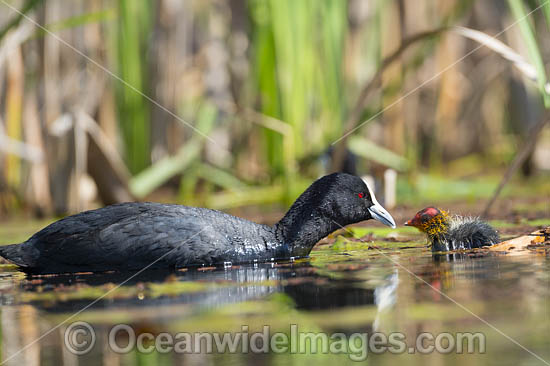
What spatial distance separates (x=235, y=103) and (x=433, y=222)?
13.1 feet

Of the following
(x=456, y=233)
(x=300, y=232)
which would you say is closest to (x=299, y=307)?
(x=300, y=232)

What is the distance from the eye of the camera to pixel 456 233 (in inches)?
186

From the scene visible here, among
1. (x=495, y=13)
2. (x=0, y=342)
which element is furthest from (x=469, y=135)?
(x=0, y=342)

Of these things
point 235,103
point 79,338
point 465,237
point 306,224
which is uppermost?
point 235,103

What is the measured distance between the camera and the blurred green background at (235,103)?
276 inches

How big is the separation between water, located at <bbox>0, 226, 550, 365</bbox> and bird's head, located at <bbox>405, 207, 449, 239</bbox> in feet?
0.95

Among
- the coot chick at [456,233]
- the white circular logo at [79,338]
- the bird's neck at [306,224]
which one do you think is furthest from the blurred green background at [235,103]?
the white circular logo at [79,338]

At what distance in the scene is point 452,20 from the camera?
782cm

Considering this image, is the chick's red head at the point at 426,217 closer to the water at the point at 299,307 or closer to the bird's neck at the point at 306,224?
the water at the point at 299,307

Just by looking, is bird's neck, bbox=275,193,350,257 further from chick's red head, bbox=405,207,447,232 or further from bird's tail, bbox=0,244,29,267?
bird's tail, bbox=0,244,29,267

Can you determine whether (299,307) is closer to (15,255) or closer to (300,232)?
(300,232)

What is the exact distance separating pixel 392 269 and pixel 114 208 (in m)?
1.63

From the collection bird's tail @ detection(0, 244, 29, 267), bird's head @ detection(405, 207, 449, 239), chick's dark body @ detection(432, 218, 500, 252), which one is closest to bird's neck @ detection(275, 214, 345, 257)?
bird's head @ detection(405, 207, 449, 239)

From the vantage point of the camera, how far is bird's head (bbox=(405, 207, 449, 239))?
4.74 metres
